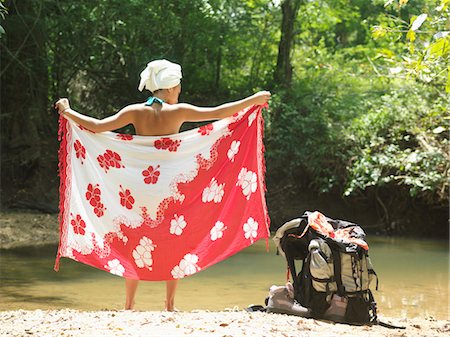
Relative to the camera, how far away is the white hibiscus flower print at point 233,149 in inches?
211

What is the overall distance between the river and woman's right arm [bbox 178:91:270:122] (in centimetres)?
222

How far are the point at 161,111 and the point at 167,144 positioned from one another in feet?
0.79

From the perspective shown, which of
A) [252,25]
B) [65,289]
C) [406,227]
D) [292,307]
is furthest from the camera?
[252,25]

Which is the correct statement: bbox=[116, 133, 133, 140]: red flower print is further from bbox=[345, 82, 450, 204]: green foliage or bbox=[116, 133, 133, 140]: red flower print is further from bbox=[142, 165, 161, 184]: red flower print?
bbox=[345, 82, 450, 204]: green foliage

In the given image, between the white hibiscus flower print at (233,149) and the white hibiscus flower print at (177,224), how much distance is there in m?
0.57

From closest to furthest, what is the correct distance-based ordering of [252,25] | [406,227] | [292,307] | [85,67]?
1. [292,307]
2. [406,227]
3. [85,67]
4. [252,25]

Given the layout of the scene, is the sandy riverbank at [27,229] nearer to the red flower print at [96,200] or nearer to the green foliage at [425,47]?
the red flower print at [96,200]

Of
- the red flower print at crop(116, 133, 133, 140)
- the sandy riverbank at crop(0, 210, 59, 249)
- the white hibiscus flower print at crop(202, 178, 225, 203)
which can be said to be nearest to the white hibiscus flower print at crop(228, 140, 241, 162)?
the white hibiscus flower print at crop(202, 178, 225, 203)

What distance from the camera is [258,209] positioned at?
5.32m

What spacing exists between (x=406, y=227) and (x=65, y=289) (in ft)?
24.4

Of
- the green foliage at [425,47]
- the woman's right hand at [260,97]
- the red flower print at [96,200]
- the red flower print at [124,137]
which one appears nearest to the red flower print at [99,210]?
the red flower print at [96,200]

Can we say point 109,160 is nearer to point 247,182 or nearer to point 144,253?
point 144,253

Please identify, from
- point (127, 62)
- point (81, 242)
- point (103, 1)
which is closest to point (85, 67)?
point (127, 62)

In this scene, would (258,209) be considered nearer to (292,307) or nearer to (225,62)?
(292,307)
